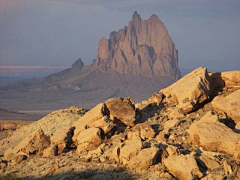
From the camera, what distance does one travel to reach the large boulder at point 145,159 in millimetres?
13727

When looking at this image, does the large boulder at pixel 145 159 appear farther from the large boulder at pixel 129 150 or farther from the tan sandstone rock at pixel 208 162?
the tan sandstone rock at pixel 208 162

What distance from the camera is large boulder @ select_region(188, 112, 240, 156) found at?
1459 cm

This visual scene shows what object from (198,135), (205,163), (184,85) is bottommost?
(205,163)

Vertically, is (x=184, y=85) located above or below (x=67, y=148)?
above

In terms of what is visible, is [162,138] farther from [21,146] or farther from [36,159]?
[21,146]

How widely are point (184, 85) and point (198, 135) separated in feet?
16.3

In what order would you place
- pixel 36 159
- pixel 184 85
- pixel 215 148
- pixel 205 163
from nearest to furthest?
pixel 205 163 < pixel 215 148 < pixel 36 159 < pixel 184 85

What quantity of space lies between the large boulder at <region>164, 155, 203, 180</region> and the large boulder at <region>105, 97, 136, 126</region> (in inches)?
201

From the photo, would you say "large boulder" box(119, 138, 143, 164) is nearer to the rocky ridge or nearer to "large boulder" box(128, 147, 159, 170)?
the rocky ridge

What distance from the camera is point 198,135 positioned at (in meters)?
15.3

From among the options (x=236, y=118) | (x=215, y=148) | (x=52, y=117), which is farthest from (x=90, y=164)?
(x=52, y=117)

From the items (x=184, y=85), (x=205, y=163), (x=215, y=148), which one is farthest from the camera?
(x=184, y=85)

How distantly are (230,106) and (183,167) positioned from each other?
5.77m

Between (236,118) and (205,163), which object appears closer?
(205,163)
